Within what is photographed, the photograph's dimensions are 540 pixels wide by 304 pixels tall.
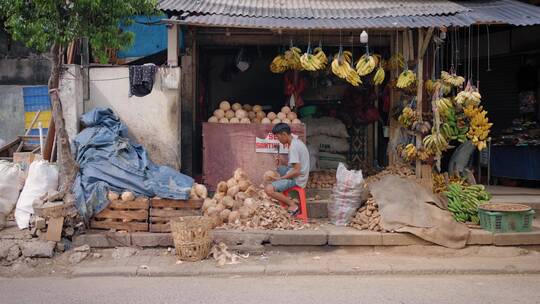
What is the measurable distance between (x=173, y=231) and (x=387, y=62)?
17.1ft

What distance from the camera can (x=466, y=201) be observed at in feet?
26.5

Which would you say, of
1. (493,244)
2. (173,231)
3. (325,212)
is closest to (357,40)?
(325,212)

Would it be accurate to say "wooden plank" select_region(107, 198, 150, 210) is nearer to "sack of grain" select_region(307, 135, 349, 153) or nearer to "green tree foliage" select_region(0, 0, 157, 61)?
"green tree foliage" select_region(0, 0, 157, 61)

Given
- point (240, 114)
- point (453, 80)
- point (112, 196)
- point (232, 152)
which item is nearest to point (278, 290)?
point (112, 196)

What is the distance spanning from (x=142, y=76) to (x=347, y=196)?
3929mm

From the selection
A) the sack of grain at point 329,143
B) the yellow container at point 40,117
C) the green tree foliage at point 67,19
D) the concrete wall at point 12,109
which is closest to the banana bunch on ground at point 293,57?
the sack of grain at point 329,143

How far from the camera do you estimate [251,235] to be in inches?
291

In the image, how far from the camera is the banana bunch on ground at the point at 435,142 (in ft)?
27.5

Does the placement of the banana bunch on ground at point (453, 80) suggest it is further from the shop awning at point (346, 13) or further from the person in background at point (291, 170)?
the person in background at point (291, 170)

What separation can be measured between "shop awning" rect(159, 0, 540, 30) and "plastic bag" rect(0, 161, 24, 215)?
355 cm

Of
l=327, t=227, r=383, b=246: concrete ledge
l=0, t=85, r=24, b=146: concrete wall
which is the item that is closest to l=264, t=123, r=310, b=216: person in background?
l=327, t=227, r=383, b=246: concrete ledge

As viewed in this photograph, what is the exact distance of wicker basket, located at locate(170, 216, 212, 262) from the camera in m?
6.76

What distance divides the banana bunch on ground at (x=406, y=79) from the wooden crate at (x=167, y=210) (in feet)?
12.8

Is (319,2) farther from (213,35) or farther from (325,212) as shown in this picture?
(325,212)
